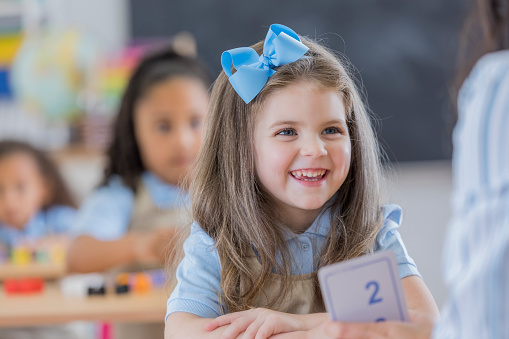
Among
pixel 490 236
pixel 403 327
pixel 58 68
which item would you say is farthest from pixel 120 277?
pixel 58 68

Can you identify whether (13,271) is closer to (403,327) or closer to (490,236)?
(403,327)

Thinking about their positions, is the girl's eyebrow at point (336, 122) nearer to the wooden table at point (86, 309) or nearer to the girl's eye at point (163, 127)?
the wooden table at point (86, 309)

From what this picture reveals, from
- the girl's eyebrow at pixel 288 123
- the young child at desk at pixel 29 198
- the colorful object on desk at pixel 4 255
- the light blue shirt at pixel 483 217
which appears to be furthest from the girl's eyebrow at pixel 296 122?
the young child at desk at pixel 29 198

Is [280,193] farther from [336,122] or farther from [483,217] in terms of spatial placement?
[483,217]

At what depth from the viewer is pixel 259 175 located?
1.33m

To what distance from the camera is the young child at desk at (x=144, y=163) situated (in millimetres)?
2494

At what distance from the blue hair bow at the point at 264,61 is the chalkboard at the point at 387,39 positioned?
301 cm

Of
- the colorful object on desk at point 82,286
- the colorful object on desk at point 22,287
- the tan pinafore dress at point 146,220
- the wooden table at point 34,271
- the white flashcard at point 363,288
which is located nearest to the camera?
the white flashcard at point 363,288

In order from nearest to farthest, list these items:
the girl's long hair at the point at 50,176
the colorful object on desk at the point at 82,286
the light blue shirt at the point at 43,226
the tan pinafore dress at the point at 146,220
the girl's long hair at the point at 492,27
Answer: the girl's long hair at the point at 492,27 < the colorful object on desk at the point at 82,286 < the tan pinafore dress at the point at 146,220 < the light blue shirt at the point at 43,226 < the girl's long hair at the point at 50,176

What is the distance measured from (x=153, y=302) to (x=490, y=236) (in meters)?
1.44

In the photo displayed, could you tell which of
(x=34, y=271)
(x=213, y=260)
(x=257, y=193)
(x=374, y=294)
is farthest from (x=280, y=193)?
(x=34, y=271)

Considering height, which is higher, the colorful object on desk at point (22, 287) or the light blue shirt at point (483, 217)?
the light blue shirt at point (483, 217)

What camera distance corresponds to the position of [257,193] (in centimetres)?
134

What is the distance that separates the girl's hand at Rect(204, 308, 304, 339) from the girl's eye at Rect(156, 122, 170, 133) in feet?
4.74
